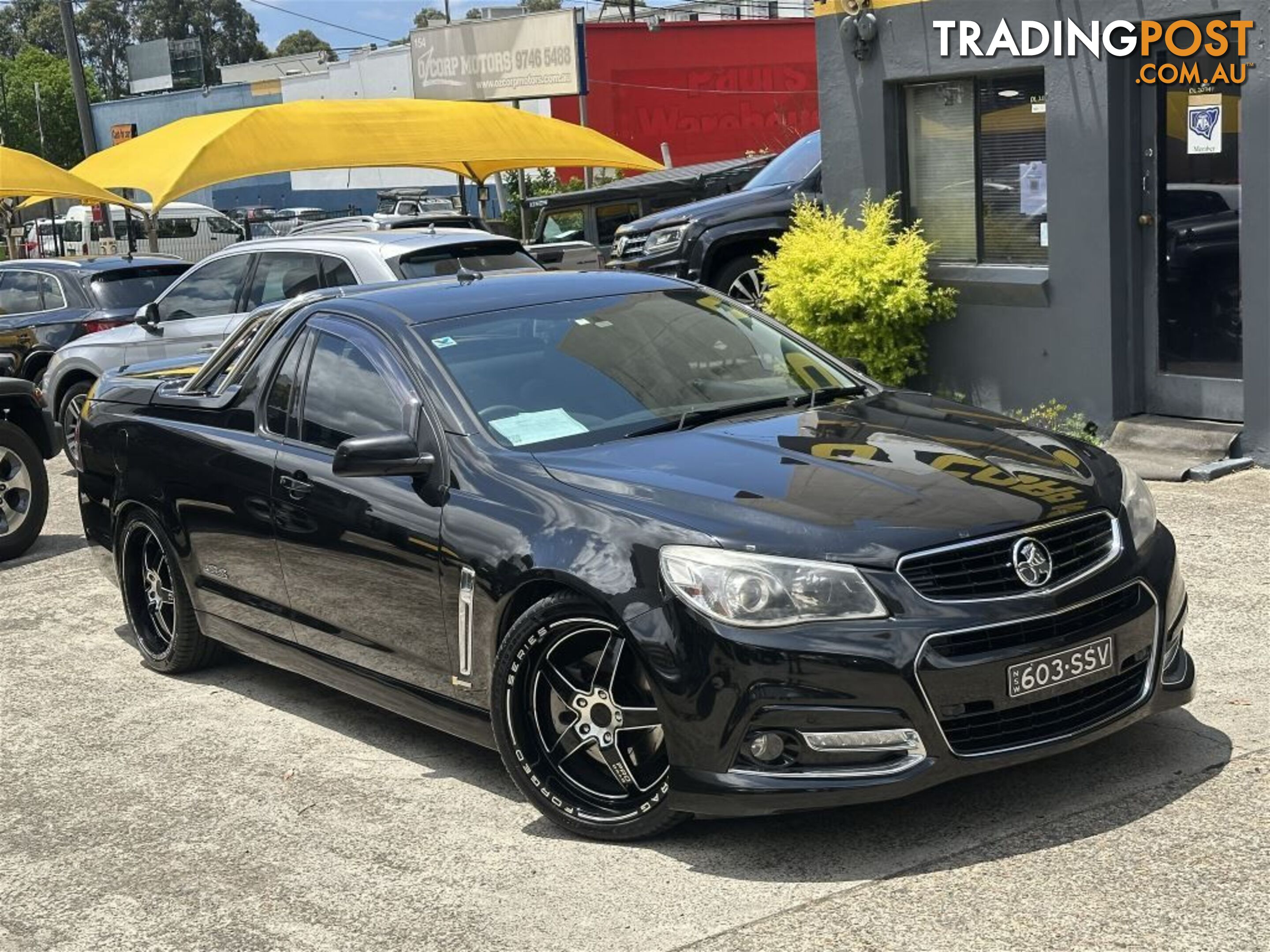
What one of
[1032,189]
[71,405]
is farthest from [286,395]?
[71,405]

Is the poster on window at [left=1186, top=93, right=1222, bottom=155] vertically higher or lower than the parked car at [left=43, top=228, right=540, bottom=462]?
higher

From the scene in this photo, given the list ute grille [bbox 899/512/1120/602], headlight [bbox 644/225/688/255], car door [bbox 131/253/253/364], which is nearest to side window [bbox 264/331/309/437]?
ute grille [bbox 899/512/1120/602]

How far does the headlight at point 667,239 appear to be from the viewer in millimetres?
15289

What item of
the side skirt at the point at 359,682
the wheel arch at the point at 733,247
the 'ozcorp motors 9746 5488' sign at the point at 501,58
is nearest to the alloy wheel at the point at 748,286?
the wheel arch at the point at 733,247

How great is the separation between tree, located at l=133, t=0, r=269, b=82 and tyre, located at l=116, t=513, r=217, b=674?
376ft

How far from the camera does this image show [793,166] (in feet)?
51.0

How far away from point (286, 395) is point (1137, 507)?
311 cm

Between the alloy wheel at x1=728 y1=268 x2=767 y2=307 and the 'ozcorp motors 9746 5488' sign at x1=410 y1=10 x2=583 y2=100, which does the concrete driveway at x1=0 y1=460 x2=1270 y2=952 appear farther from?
the 'ozcorp motors 9746 5488' sign at x1=410 y1=10 x2=583 y2=100

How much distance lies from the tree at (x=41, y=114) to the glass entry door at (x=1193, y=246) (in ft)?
250

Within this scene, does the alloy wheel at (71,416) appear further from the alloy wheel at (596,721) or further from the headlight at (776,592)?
the headlight at (776,592)

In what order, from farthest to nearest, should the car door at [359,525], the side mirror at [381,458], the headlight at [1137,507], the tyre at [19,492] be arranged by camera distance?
the tyre at [19,492], the car door at [359,525], the side mirror at [381,458], the headlight at [1137,507]

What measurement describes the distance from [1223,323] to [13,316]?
11.0m
